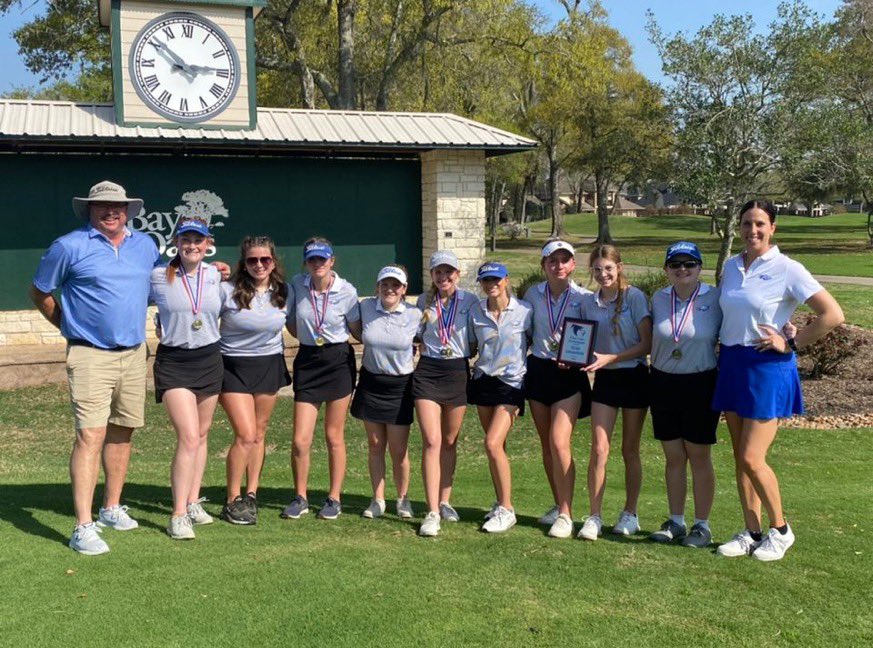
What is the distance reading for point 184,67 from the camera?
11.7m

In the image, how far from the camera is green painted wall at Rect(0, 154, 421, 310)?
1157 centimetres

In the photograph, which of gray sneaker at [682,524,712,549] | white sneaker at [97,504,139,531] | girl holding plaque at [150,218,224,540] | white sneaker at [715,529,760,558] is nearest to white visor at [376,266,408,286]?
girl holding plaque at [150,218,224,540]

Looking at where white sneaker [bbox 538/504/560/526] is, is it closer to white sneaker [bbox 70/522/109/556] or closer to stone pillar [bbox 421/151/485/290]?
white sneaker [bbox 70/522/109/556]

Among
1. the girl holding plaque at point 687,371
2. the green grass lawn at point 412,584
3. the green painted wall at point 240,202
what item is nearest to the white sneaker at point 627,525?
the green grass lawn at point 412,584

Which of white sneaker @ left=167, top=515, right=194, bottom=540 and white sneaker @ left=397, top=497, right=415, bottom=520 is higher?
white sneaker @ left=167, top=515, right=194, bottom=540

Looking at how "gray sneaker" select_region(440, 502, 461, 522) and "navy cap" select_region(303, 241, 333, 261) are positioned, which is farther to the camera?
"gray sneaker" select_region(440, 502, 461, 522)

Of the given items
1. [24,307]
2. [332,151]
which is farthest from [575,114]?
[24,307]

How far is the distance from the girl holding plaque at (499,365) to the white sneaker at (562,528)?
1.01 feet

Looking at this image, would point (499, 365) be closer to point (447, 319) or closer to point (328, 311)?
point (447, 319)

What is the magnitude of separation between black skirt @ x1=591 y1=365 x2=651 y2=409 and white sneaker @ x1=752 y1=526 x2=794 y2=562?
0.98m

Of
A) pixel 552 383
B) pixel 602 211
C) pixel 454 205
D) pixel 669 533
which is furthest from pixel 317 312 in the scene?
pixel 602 211

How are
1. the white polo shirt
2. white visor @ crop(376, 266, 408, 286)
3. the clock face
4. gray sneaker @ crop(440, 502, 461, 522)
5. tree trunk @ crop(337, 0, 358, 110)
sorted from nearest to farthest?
1. the white polo shirt
2. white visor @ crop(376, 266, 408, 286)
3. gray sneaker @ crop(440, 502, 461, 522)
4. the clock face
5. tree trunk @ crop(337, 0, 358, 110)

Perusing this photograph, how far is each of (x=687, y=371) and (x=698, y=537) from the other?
98 cm

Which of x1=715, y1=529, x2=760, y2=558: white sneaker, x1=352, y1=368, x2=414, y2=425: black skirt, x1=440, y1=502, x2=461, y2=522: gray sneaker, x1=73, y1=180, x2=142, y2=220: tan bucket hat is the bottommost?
x1=440, y1=502, x2=461, y2=522: gray sneaker
